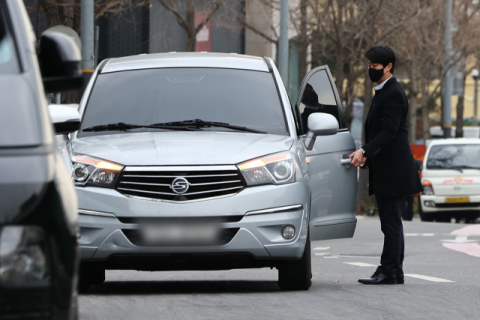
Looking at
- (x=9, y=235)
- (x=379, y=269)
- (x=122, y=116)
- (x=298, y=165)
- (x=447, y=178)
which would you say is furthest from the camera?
(x=447, y=178)

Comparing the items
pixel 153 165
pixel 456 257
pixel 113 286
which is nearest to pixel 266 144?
pixel 153 165

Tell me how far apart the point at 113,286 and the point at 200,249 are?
5.71ft

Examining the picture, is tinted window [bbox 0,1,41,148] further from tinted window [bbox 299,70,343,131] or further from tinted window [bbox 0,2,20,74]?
tinted window [bbox 299,70,343,131]

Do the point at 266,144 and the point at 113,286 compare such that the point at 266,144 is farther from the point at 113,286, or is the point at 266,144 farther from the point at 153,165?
the point at 113,286

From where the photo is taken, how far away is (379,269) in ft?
27.2

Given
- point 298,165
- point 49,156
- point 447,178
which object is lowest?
point 447,178

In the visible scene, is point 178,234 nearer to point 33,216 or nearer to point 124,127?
point 124,127

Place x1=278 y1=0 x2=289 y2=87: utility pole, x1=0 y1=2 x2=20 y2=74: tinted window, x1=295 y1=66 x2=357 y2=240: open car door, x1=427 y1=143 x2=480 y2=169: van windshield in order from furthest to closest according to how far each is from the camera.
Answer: x1=278 y1=0 x2=289 y2=87: utility pole
x1=427 y1=143 x2=480 y2=169: van windshield
x1=295 y1=66 x2=357 y2=240: open car door
x1=0 y1=2 x2=20 y2=74: tinted window

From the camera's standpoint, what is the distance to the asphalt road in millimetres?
6395

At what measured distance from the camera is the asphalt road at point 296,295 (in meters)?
6.39

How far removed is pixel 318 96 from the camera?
28.3 ft

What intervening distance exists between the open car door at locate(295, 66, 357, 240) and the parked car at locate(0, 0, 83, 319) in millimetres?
4672

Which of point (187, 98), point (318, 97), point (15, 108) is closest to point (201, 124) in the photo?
point (187, 98)

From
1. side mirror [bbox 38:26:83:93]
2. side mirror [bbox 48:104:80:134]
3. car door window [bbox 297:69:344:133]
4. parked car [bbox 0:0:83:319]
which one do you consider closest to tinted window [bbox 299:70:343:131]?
car door window [bbox 297:69:344:133]
